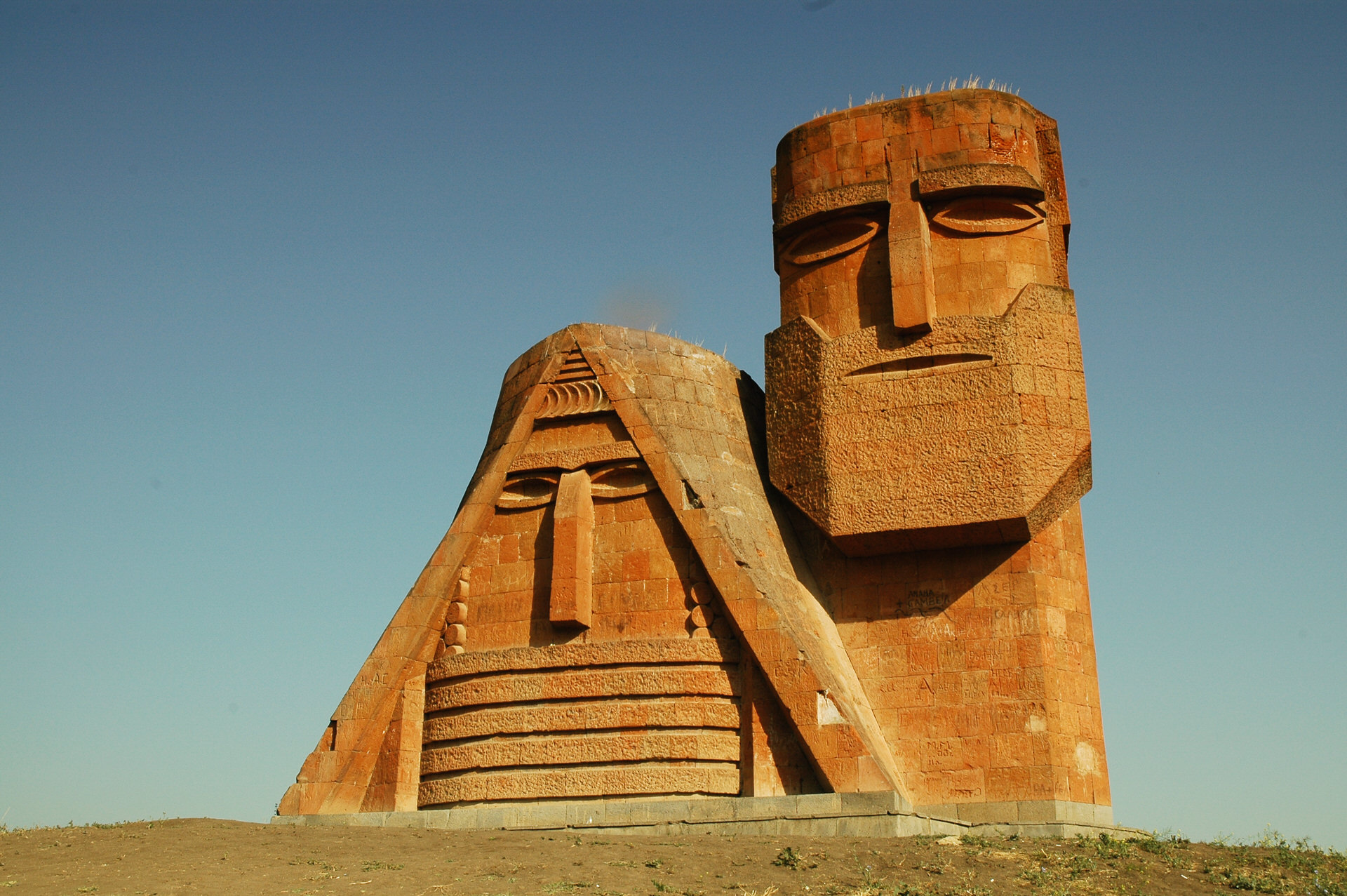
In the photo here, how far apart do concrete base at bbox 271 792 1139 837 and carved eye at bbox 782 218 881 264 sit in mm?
6532

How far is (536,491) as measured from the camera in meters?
17.1

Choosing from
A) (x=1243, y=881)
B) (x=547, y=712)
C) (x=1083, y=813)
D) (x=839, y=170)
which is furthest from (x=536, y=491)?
(x=1243, y=881)

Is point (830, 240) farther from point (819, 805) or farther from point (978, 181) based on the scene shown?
point (819, 805)

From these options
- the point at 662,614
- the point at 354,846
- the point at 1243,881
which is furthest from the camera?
the point at 662,614

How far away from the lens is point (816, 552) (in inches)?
672

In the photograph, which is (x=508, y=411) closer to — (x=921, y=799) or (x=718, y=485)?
(x=718, y=485)

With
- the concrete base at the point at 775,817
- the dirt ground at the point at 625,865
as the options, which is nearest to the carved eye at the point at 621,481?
the concrete base at the point at 775,817

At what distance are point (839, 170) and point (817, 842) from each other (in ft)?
26.7

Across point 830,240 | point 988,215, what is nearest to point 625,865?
point 830,240

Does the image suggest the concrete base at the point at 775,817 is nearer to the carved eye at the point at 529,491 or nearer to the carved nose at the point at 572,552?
the carved nose at the point at 572,552

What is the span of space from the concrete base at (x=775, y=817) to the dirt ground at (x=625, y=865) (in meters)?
0.40

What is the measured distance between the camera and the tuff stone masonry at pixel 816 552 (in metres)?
15.2

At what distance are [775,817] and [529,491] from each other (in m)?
5.05

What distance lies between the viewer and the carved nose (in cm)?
1602
